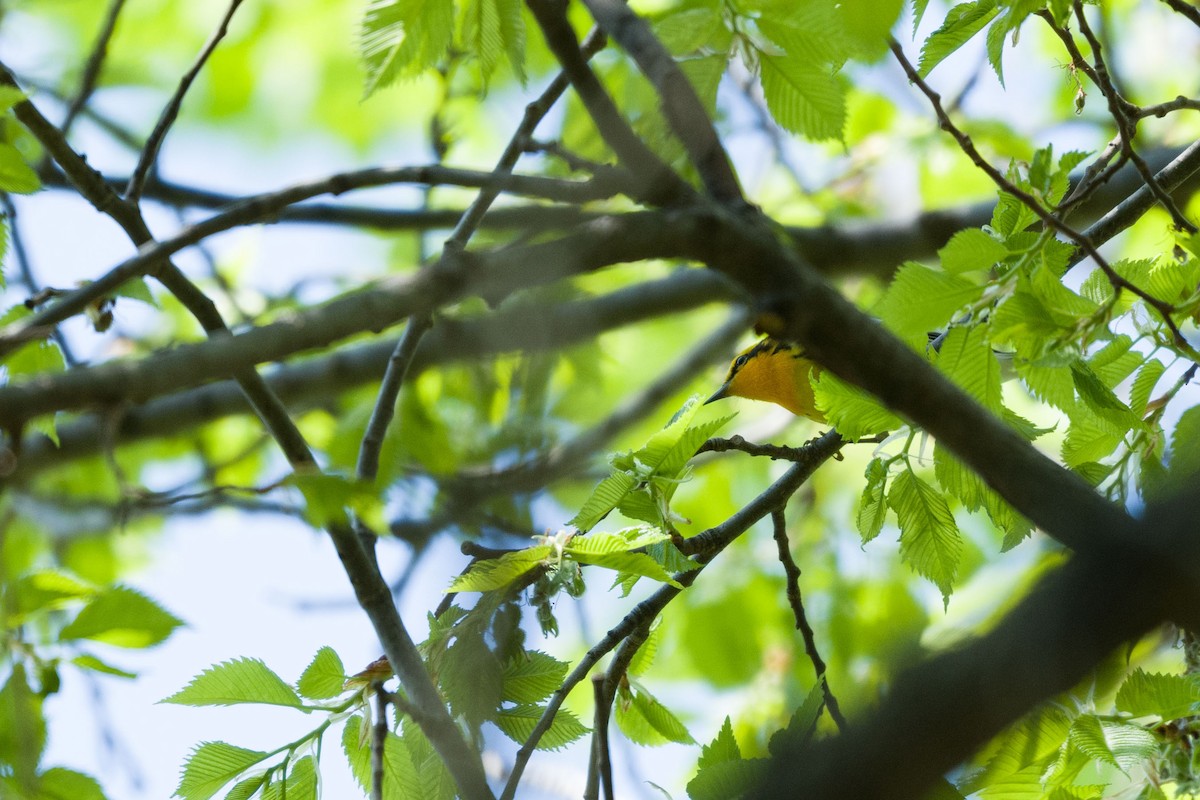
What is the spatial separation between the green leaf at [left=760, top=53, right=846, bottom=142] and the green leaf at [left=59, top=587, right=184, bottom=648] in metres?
1.76

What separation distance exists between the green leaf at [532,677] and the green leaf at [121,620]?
0.77 metres

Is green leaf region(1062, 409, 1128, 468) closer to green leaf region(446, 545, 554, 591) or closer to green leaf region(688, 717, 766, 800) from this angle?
green leaf region(688, 717, 766, 800)

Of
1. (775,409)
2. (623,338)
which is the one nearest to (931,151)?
(775,409)

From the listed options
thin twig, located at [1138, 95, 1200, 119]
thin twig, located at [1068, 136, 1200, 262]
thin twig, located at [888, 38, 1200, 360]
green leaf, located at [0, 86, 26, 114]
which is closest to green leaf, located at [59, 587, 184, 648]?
green leaf, located at [0, 86, 26, 114]

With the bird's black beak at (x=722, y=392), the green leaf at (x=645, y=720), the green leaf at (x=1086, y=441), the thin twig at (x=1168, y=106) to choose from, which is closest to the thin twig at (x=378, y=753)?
the green leaf at (x=645, y=720)

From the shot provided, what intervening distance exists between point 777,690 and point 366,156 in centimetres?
592

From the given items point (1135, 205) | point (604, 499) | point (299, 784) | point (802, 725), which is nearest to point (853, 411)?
point (604, 499)

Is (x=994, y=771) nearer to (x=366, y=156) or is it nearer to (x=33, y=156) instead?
(x=33, y=156)

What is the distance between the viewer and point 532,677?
7.96 ft

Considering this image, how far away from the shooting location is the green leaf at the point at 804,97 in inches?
92.3

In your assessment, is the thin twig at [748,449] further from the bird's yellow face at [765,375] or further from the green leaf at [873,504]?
the bird's yellow face at [765,375]

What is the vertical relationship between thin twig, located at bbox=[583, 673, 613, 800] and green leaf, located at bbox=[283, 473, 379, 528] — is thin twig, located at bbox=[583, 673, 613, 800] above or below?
below

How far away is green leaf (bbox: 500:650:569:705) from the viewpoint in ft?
7.88

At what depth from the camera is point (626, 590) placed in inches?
95.2
